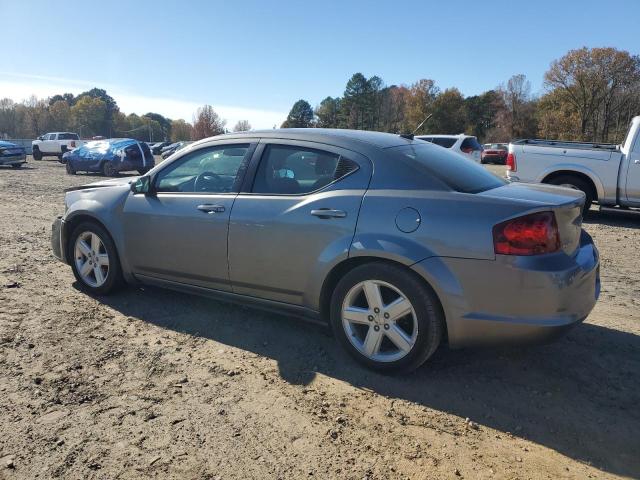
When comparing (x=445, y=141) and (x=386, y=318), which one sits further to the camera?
(x=445, y=141)

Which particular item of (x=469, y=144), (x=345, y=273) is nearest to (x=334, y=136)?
(x=345, y=273)

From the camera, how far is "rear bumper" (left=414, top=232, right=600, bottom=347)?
9.46 ft

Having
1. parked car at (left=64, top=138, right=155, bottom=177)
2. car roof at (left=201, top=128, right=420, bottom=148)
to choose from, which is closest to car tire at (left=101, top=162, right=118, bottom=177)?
parked car at (left=64, top=138, right=155, bottom=177)

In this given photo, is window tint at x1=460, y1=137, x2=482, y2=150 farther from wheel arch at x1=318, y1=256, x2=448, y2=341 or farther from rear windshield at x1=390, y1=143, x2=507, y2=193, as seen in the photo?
wheel arch at x1=318, y1=256, x2=448, y2=341

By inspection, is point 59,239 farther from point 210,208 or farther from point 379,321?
point 379,321

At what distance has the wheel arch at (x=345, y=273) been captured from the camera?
3123 millimetres

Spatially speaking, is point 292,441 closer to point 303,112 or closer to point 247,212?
point 247,212

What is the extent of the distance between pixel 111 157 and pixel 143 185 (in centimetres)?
1667

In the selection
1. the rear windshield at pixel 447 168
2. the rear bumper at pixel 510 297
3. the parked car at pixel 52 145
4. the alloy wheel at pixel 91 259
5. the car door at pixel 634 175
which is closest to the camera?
the rear bumper at pixel 510 297

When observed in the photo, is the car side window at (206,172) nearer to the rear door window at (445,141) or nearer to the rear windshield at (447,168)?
the rear windshield at (447,168)

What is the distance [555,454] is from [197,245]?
286cm

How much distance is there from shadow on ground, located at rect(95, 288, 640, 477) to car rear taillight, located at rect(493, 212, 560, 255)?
929mm

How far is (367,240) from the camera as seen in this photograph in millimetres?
3229

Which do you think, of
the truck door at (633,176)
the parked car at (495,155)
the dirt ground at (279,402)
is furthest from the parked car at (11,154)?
the parked car at (495,155)
